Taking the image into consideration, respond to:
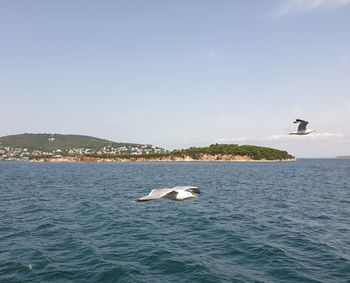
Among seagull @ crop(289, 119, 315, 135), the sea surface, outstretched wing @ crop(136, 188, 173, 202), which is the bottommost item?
the sea surface

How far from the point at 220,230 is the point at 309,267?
301 inches

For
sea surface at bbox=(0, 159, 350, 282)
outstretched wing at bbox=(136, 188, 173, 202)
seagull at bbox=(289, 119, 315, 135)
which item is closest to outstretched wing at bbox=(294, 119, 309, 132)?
seagull at bbox=(289, 119, 315, 135)

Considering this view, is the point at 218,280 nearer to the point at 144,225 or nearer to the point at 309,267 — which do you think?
the point at 309,267

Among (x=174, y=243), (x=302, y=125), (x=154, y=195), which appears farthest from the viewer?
(x=302, y=125)

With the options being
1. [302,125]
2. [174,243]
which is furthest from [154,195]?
[302,125]

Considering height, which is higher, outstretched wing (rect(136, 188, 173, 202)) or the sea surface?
outstretched wing (rect(136, 188, 173, 202))

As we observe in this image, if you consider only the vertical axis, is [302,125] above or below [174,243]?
above

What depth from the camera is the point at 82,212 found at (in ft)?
98.2

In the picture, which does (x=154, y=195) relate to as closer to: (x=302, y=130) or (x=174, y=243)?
(x=174, y=243)

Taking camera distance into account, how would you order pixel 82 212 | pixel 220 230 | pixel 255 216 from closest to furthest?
1. pixel 220 230
2. pixel 255 216
3. pixel 82 212

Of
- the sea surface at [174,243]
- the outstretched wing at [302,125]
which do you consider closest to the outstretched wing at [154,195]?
the sea surface at [174,243]

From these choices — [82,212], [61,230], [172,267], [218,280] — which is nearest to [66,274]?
[172,267]

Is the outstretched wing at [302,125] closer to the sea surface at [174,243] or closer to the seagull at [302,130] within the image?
the seagull at [302,130]

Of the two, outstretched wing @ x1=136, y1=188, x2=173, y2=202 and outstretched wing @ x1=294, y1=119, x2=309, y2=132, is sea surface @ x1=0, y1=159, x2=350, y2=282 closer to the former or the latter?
outstretched wing @ x1=136, y1=188, x2=173, y2=202
